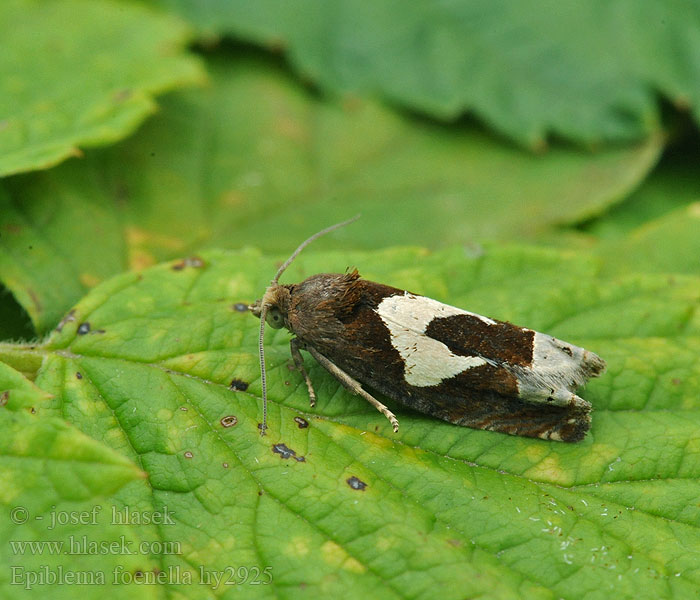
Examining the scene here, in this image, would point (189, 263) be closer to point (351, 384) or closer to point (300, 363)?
point (300, 363)

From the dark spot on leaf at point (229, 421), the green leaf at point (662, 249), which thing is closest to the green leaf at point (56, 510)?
the dark spot on leaf at point (229, 421)

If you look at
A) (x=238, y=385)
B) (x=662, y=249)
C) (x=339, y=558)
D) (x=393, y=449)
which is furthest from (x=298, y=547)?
(x=662, y=249)

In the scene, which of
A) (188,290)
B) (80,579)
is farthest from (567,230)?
(80,579)

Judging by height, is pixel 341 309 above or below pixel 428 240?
above

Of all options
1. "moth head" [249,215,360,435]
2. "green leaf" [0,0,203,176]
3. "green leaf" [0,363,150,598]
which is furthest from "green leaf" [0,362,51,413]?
"green leaf" [0,0,203,176]

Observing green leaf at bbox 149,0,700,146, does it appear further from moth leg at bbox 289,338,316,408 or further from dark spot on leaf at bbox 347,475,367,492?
dark spot on leaf at bbox 347,475,367,492

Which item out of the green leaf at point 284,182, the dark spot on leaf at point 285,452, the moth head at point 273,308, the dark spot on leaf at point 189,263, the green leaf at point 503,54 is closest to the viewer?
the dark spot on leaf at point 285,452

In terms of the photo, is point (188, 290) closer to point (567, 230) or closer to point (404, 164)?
point (404, 164)

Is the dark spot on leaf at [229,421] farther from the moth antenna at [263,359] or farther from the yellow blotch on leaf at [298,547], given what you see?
the yellow blotch on leaf at [298,547]
